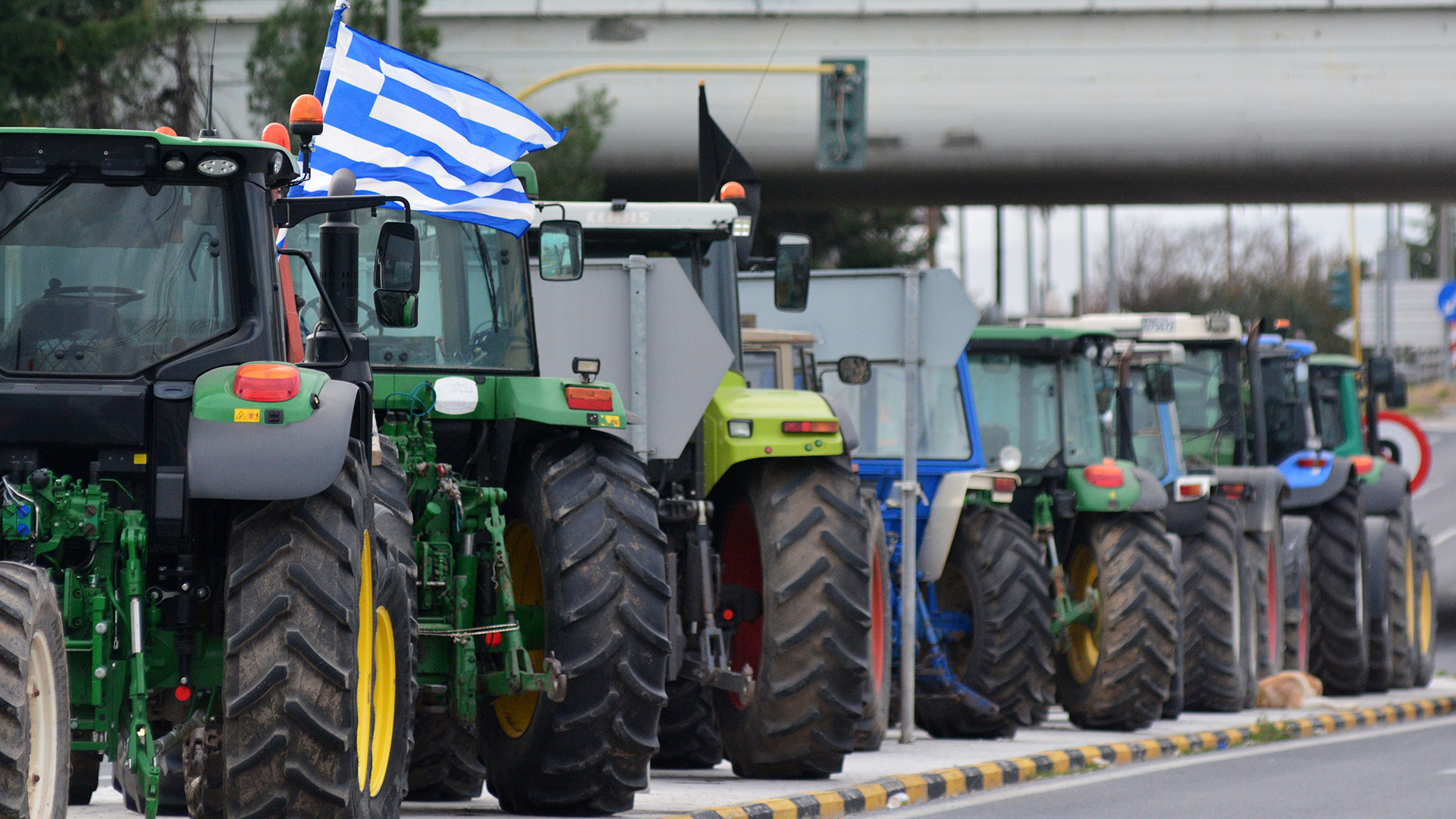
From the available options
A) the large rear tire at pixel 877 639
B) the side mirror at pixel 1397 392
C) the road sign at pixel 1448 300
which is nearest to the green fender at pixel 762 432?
the large rear tire at pixel 877 639

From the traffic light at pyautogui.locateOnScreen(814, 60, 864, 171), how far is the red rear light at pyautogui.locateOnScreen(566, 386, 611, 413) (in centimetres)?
1298

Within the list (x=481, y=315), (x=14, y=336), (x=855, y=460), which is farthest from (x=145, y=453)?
(x=855, y=460)

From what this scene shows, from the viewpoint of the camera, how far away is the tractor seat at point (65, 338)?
7410 mm

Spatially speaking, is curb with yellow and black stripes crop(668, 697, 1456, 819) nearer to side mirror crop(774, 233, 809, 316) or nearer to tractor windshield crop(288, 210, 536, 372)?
tractor windshield crop(288, 210, 536, 372)

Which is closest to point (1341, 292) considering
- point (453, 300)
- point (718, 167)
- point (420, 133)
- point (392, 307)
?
point (718, 167)

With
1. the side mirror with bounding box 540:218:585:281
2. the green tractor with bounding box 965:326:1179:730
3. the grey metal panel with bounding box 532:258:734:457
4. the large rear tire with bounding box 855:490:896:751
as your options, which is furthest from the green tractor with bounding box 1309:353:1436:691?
the side mirror with bounding box 540:218:585:281

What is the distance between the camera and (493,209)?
10.5 meters

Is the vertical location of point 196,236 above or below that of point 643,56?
below

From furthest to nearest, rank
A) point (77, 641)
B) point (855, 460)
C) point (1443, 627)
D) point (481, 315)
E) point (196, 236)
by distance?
point (1443, 627), point (855, 460), point (481, 315), point (196, 236), point (77, 641)

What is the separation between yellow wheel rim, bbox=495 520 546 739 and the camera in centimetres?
1005

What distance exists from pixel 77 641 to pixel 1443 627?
2603cm

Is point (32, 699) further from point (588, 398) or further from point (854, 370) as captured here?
point (854, 370)

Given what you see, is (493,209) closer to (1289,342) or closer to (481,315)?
(481,315)

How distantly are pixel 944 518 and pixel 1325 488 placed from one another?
6.47 metres
